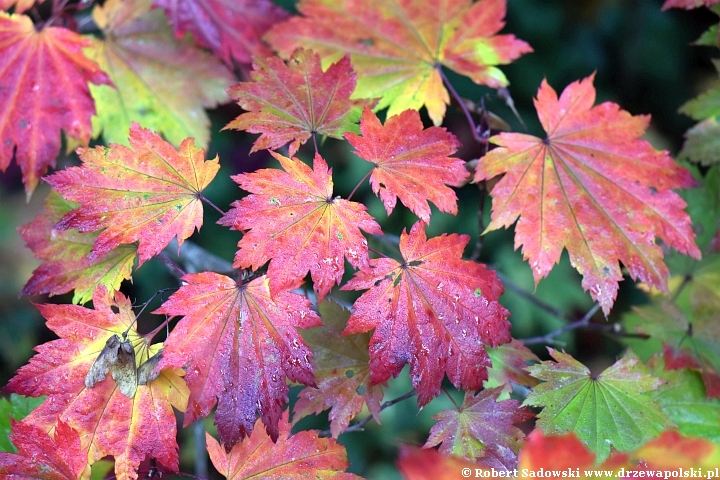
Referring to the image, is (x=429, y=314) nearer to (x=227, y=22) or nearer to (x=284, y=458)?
(x=284, y=458)

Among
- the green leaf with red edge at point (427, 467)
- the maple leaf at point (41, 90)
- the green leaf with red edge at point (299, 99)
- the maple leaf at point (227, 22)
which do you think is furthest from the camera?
the maple leaf at point (227, 22)

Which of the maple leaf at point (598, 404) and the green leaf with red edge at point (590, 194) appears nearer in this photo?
the maple leaf at point (598, 404)

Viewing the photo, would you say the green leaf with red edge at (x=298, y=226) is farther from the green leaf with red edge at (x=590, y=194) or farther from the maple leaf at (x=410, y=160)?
the green leaf with red edge at (x=590, y=194)

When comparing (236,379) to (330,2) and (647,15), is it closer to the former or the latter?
(330,2)

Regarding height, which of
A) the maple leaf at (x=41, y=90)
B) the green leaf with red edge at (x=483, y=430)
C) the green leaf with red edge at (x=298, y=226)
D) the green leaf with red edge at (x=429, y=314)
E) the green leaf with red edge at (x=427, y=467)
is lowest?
the green leaf with red edge at (x=483, y=430)

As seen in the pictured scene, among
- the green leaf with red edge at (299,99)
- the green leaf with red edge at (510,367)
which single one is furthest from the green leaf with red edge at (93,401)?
the green leaf with red edge at (510,367)

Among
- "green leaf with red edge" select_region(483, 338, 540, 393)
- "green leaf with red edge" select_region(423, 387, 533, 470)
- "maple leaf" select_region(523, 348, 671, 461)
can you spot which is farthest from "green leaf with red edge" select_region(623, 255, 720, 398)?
"green leaf with red edge" select_region(423, 387, 533, 470)

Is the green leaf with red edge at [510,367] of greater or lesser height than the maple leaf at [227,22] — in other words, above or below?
below
